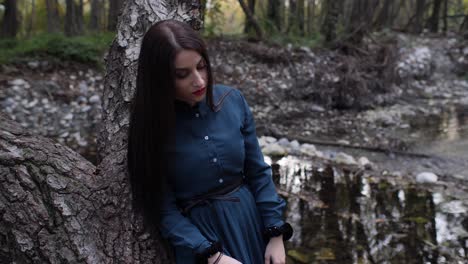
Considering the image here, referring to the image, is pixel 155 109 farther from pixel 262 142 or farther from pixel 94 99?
pixel 94 99

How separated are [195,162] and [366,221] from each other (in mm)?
2526

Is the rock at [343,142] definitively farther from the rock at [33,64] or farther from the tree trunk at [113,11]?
the tree trunk at [113,11]

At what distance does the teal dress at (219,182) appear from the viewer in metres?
1.64

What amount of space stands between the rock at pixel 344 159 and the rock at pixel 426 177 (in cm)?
69

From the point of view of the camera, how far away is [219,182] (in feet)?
5.61

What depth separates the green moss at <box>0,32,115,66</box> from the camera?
6.81 m

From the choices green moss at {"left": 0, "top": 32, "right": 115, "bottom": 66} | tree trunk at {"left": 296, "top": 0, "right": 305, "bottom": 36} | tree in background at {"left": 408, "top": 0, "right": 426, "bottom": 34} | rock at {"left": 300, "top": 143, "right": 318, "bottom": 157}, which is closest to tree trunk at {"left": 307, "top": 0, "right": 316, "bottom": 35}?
tree trunk at {"left": 296, "top": 0, "right": 305, "bottom": 36}

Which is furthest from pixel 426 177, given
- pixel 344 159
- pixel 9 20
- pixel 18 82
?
pixel 9 20

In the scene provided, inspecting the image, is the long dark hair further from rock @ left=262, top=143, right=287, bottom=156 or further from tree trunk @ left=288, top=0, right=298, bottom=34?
tree trunk @ left=288, top=0, right=298, bottom=34

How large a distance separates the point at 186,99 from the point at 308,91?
6005 millimetres

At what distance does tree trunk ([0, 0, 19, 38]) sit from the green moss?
1.19 m

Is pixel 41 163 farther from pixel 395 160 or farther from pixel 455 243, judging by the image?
pixel 395 160

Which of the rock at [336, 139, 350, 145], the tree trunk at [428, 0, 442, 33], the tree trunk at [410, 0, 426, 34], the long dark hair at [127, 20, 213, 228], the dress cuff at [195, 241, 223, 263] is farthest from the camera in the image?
the tree trunk at [428, 0, 442, 33]

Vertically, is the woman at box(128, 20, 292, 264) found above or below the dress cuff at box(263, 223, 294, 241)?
above
